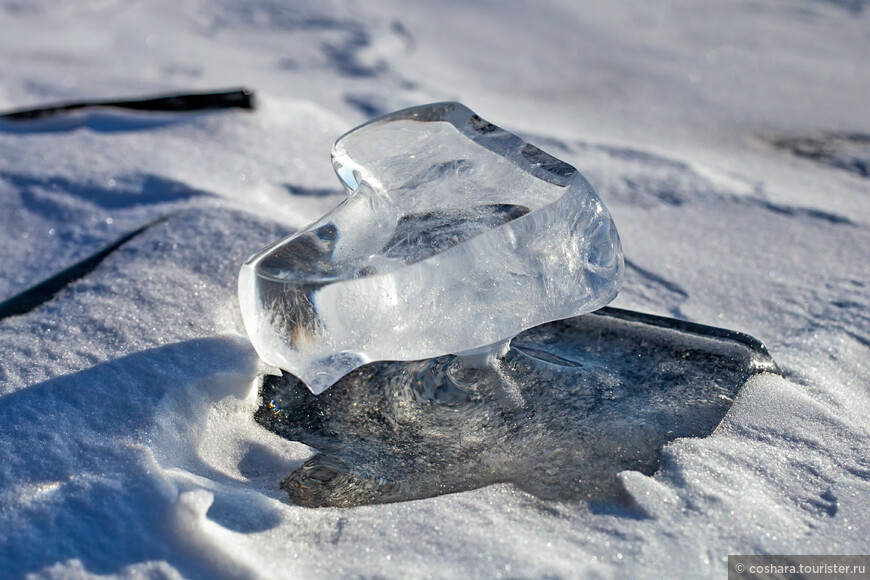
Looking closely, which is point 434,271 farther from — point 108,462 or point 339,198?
point 339,198

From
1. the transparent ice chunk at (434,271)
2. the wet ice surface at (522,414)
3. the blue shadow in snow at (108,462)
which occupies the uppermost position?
the transparent ice chunk at (434,271)

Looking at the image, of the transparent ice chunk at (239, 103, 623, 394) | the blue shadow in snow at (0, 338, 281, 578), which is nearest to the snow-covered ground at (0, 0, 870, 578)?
the blue shadow in snow at (0, 338, 281, 578)

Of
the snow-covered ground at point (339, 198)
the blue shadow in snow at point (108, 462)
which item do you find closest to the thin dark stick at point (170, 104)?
the snow-covered ground at point (339, 198)

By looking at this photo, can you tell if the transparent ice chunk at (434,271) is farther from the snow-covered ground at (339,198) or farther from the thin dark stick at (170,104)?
the thin dark stick at (170,104)

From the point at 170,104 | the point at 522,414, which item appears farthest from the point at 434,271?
the point at 170,104

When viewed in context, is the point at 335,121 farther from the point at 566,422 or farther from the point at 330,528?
the point at 330,528

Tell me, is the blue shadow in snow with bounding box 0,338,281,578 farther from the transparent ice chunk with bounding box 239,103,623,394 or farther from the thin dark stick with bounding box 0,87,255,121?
the thin dark stick with bounding box 0,87,255,121
